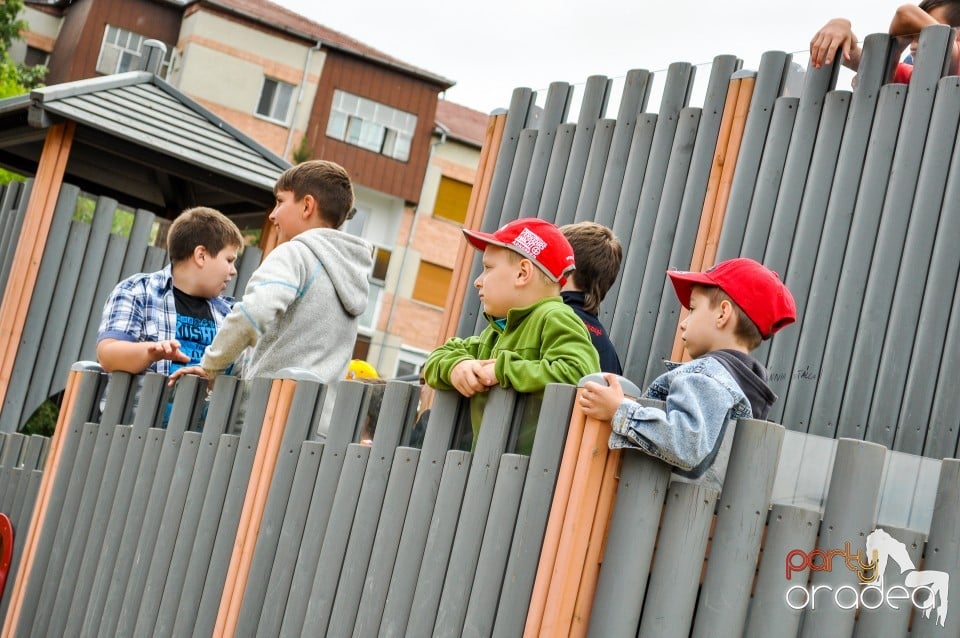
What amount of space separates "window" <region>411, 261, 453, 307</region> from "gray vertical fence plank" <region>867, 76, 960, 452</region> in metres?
39.6

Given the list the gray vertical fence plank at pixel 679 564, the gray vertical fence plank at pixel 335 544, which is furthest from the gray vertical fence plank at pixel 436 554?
the gray vertical fence plank at pixel 679 564

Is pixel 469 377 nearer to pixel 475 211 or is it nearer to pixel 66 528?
pixel 66 528

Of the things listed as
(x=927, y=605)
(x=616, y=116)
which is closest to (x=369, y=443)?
(x=927, y=605)

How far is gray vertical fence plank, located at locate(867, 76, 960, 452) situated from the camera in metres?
5.72

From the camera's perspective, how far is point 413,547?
4254 mm

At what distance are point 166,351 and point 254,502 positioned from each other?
1.02m

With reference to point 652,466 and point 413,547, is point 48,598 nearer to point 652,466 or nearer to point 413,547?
point 413,547

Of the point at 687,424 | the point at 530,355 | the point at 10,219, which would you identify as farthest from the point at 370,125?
the point at 687,424

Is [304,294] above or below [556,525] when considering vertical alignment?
above

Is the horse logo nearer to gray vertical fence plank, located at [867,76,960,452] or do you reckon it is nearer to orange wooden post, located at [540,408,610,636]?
orange wooden post, located at [540,408,610,636]

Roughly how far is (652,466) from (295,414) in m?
1.86

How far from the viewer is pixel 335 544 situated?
15.1 feet

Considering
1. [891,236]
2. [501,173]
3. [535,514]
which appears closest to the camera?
[535,514]

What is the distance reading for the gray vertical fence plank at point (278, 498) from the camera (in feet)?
16.2
